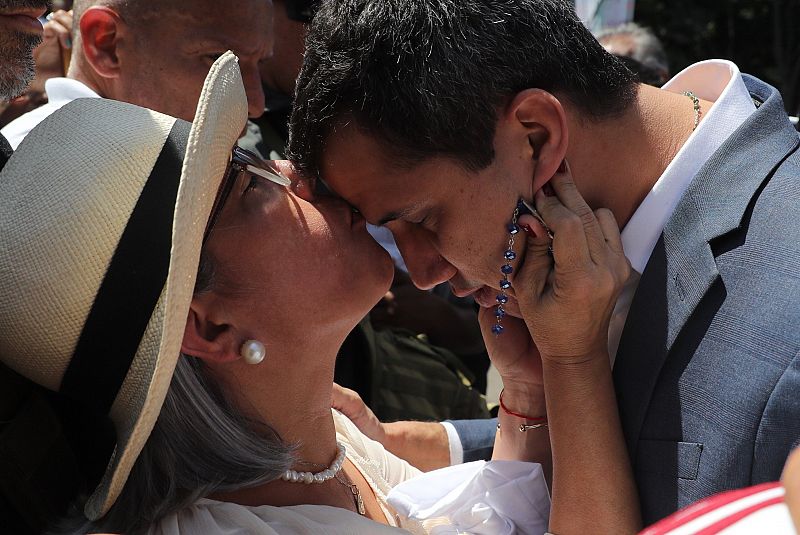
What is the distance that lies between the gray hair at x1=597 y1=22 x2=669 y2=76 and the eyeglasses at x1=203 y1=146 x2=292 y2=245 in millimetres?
3835

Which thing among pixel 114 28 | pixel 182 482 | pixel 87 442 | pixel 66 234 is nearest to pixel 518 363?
pixel 182 482

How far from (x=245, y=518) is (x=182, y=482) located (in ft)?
0.52

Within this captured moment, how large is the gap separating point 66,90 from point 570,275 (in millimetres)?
2207

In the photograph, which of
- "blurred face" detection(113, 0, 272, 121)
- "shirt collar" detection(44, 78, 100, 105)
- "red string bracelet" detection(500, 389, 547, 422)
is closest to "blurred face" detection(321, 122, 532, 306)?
"red string bracelet" detection(500, 389, 547, 422)

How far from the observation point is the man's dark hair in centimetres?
188

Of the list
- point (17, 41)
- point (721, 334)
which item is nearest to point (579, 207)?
point (721, 334)

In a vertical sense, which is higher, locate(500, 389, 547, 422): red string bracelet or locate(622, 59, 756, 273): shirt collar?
locate(622, 59, 756, 273): shirt collar

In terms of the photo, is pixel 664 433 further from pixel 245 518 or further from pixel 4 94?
pixel 4 94

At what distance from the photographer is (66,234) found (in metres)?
1.68

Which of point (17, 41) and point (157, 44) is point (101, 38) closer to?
point (157, 44)

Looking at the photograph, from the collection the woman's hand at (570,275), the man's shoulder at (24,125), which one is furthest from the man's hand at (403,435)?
the man's shoulder at (24,125)

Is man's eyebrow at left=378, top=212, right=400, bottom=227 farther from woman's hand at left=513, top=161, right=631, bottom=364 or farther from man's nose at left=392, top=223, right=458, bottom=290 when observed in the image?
woman's hand at left=513, top=161, right=631, bottom=364

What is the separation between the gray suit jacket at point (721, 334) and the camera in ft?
5.50

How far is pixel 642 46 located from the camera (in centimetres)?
561
